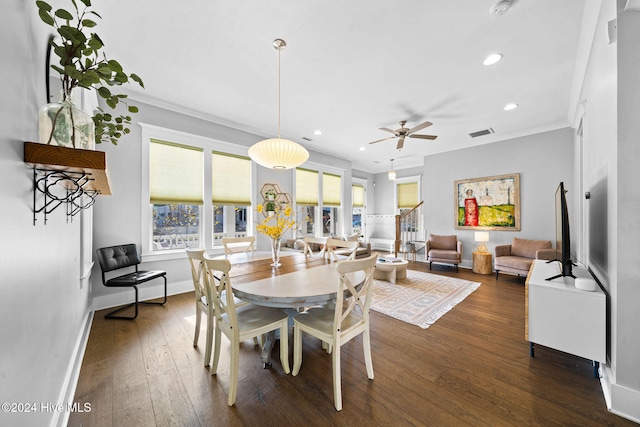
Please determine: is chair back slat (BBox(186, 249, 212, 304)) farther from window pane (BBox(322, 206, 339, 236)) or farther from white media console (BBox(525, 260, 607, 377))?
window pane (BBox(322, 206, 339, 236))

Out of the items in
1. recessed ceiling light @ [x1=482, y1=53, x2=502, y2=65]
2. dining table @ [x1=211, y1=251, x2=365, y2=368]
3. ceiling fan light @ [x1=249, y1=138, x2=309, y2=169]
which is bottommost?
dining table @ [x1=211, y1=251, x2=365, y2=368]

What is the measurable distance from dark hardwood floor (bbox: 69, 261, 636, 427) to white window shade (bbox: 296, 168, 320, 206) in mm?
3683

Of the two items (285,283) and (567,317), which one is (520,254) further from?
(285,283)

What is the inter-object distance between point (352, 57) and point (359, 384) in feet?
10.2

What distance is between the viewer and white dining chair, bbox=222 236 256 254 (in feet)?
11.5

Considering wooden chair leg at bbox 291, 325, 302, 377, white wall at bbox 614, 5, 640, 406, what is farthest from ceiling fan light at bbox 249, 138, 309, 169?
white wall at bbox 614, 5, 640, 406

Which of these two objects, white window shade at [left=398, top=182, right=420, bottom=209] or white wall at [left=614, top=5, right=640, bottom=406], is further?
white window shade at [left=398, top=182, right=420, bottom=209]

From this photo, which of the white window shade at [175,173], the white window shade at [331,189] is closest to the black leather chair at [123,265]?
the white window shade at [175,173]

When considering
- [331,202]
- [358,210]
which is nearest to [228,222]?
[331,202]

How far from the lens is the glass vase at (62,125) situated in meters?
1.05

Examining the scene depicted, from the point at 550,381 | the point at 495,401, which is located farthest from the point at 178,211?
the point at 550,381

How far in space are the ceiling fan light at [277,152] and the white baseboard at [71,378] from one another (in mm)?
2312

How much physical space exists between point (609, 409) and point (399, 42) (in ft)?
10.8

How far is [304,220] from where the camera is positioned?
612 centimetres
